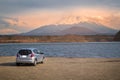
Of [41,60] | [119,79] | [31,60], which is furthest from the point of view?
[41,60]

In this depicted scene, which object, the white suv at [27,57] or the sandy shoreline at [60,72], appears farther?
the white suv at [27,57]

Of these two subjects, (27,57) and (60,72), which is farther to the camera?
(27,57)

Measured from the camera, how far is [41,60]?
95.8 feet

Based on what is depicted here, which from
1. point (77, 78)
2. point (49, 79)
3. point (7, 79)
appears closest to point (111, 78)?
point (77, 78)

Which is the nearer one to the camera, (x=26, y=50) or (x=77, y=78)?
(x=77, y=78)

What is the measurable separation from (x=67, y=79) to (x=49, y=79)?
1056 millimetres

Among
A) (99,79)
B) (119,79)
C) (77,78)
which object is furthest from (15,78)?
(119,79)

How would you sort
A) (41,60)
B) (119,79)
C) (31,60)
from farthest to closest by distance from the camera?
(41,60) < (31,60) < (119,79)

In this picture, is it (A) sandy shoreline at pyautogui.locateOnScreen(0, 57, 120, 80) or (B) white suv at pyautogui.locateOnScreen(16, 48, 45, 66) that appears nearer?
(A) sandy shoreline at pyautogui.locateOnScreen(0, 57, 120, 80)

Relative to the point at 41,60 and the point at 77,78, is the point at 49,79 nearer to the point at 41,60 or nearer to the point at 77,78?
the point at 77,78

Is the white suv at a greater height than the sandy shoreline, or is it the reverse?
the white suv

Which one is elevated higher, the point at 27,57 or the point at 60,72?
the point at 27,57

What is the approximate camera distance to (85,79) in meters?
17.0

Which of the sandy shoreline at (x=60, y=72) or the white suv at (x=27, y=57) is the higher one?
the white suv at (x=27, y=57)
